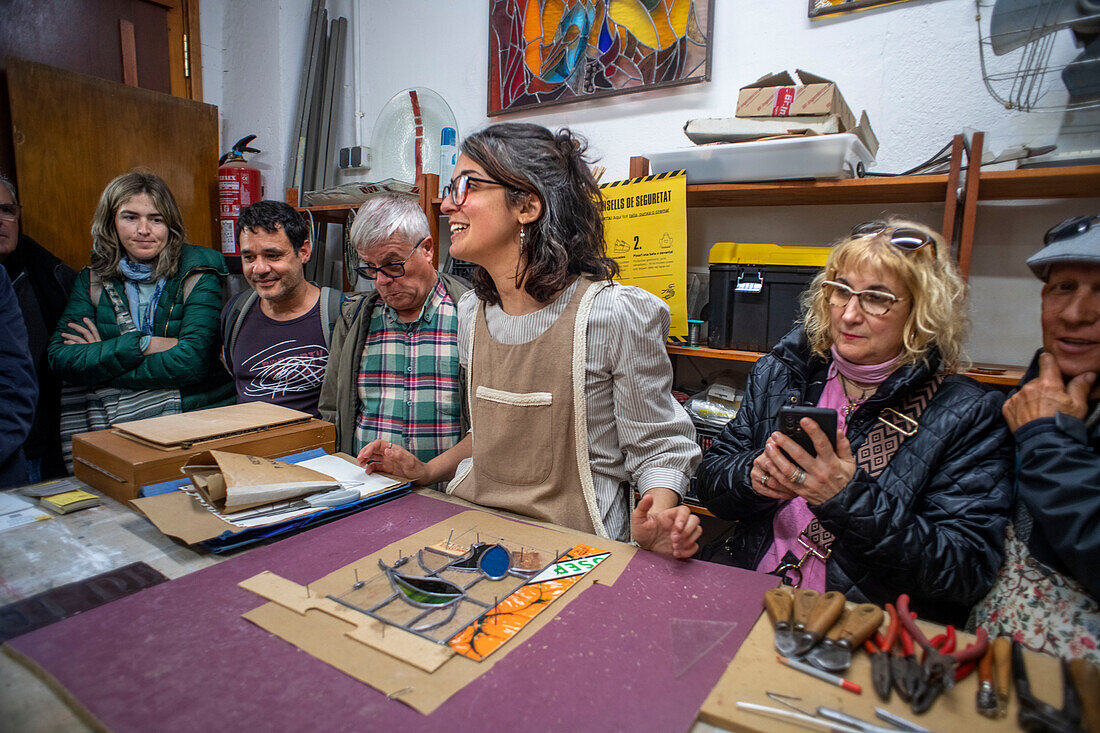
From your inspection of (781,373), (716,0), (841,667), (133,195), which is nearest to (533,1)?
(716,0)

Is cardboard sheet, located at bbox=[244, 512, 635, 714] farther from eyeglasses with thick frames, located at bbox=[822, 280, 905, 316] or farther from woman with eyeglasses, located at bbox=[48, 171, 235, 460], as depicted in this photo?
woman with eyeglasses, located at bbox=[48, 171, 235, 460]

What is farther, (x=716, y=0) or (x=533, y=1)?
(x=533, y=1)

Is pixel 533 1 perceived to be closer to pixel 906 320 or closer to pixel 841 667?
pixel 906 320

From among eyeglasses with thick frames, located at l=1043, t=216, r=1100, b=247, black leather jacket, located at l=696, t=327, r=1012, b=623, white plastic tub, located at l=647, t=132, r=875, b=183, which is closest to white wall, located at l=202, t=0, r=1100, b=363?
white plastic tub, located at l=647, t=132, r=875, b=183

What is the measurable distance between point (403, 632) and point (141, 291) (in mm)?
2522

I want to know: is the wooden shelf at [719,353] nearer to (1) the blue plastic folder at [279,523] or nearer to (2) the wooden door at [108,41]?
(1) the blue plastic folder at [279,523]

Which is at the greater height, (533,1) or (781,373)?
(533,1)

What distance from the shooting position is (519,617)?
2.85ft

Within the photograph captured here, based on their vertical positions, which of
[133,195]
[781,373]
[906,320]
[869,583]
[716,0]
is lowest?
[869,583]

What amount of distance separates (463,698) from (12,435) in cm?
168

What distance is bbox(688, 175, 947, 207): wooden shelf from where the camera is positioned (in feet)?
6.38

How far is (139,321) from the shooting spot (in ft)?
8.54

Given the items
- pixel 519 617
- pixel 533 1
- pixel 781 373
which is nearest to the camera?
pixel 519 617

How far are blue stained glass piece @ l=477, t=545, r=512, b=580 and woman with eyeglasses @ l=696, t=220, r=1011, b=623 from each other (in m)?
0.58
